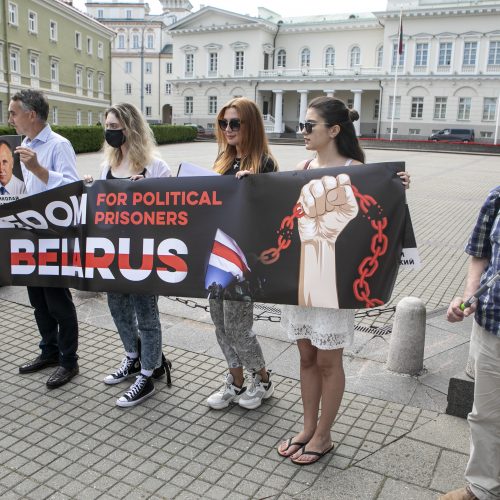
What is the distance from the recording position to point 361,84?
58500 mm

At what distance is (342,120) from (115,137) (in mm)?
1636

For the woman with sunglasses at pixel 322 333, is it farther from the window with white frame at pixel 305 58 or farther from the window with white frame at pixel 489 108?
the window with white frame at pixel 305 58

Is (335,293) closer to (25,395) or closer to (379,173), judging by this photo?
(379,173)

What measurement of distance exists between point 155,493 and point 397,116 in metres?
57.5

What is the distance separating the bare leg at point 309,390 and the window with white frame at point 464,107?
56.1 meters

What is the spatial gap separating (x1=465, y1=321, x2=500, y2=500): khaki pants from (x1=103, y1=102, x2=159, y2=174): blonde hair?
95.0 inches

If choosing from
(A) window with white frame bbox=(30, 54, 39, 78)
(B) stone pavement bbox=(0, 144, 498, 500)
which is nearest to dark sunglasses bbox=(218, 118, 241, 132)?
(B) stone pavement bbox=(0, 144, 498, 500)

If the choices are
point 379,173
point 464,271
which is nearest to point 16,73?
point 464,271

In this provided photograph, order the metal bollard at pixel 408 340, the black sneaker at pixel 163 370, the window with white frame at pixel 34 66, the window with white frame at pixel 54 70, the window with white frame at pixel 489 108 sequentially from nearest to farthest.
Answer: the black sneaker at pixel 163 370 < the metal bollard at pixel 408 340 < the window with white frame at pixel 34 66 < the window with white frame at pixel 54 70 < the window with white frame at pixel 489 108

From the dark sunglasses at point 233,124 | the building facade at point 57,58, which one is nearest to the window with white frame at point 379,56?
the building facade at point 57,58

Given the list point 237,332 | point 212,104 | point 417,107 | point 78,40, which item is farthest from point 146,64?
point 237,332

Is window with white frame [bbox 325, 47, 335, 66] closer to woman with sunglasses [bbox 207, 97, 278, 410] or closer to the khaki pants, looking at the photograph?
woman with sunglasses [bbox 207, 97, 278, 410]

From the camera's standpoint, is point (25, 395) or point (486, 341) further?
point (25, 395)

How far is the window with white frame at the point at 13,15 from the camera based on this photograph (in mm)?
43713
